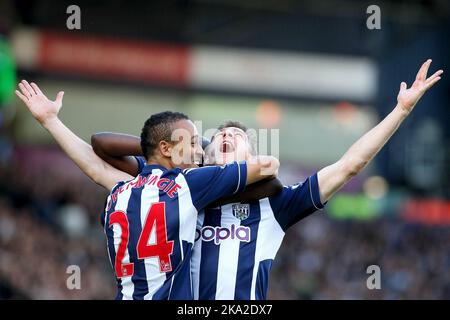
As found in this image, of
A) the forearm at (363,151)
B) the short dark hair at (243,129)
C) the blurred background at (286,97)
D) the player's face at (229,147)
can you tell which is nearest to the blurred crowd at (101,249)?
the blurred background at (286,97)

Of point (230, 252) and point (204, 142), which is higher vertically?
point (204, 142)

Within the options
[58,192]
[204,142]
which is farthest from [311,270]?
[204,142]

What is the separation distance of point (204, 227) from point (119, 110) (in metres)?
29.1

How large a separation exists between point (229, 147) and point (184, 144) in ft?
1.19

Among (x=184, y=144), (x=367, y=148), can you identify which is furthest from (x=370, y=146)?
(x=184, y=144)

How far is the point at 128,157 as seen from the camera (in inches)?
237

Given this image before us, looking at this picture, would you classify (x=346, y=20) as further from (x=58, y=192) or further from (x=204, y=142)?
(x=204, y=142)

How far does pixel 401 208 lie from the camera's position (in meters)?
32.9

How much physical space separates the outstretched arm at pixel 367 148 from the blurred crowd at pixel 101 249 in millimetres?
10533

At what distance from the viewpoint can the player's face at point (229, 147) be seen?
5.64 meters

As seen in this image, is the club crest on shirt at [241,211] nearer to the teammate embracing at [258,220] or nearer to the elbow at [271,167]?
the teammate embracing at [258,220]
